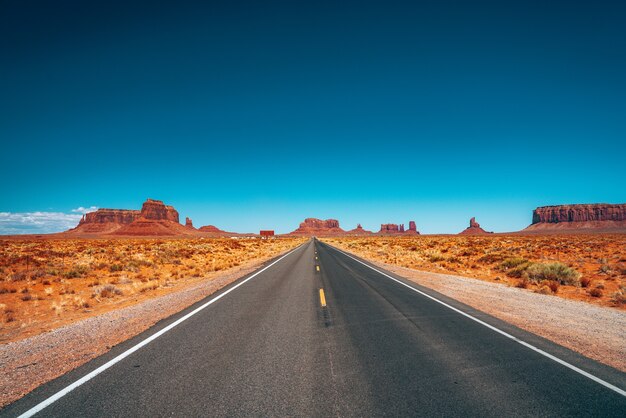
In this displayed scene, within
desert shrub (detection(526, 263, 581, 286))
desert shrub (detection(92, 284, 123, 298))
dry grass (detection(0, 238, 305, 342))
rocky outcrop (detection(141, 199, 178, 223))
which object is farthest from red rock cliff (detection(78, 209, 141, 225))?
desert shrub (detection(526, 263, 581, 286))

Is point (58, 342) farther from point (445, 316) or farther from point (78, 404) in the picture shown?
point (445, 316)

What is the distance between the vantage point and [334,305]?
30.3 feet

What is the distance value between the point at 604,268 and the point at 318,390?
72.8ft

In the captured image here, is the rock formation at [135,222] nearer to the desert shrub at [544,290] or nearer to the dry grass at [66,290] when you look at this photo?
the dry grass at [66,290]

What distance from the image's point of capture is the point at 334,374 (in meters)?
4.50

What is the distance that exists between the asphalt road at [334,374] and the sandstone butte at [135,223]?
174 metres

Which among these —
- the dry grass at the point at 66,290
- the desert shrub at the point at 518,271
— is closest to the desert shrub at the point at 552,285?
the desert shrub at the point at 518,271

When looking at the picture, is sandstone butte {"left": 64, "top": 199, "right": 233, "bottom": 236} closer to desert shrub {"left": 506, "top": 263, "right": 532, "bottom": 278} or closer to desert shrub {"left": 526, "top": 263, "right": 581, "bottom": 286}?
desert shrub {"left": 506, "top": 263, "right": 532, "bottom": 278}

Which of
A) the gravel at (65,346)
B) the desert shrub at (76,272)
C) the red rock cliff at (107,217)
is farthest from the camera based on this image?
the red rock cliff at (107,217)

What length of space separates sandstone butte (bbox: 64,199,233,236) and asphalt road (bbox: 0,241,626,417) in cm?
17367

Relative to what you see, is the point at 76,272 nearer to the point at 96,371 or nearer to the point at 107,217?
the point at 96,371

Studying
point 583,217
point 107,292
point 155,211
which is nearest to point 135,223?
point 155,211

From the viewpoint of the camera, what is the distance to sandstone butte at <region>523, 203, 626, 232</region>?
172 metres

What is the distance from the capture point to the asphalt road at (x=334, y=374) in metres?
3.64
